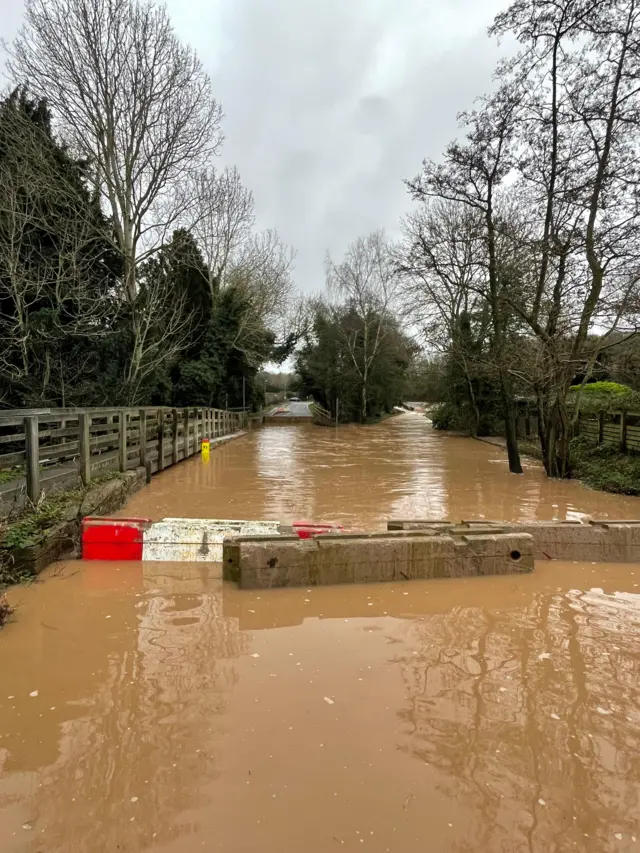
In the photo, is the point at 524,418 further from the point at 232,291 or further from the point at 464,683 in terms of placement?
the point at 464,683

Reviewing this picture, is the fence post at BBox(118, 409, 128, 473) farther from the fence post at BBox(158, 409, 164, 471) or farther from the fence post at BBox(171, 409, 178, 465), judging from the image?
the fence post at BBox(171, 409, 178, 465)

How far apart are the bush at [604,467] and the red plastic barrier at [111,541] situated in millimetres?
8437

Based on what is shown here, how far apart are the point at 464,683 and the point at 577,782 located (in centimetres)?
82

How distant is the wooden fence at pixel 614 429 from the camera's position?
11.6 metres

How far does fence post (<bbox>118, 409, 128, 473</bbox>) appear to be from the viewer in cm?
883

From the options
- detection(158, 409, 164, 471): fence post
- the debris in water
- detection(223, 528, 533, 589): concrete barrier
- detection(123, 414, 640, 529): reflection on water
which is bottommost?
detection(123, 414, 640, 529): reflection on water

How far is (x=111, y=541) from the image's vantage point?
5.24m

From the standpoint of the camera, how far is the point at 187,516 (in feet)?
24.3

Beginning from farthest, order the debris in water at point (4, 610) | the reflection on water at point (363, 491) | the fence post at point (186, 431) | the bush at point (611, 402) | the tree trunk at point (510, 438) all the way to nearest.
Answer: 1. the fence post at point (186, 431)
2. the tree trunk at point (510, 438)
3. the bush at point (611, 402)
4. the reflection on water at point (363, 491)
5. the debris in water at point (4, 610)

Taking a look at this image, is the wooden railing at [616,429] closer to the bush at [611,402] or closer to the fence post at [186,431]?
the bush at [611,402]

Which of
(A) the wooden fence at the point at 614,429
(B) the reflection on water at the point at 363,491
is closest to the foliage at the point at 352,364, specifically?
(B) the reflection on water at the point at 363,491

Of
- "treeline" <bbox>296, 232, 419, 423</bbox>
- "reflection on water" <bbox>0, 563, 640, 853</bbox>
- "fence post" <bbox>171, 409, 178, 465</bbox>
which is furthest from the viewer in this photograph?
"treeline" <bbox>296, 232, 419, 423</bbox>

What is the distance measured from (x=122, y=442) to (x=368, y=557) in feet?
19.2

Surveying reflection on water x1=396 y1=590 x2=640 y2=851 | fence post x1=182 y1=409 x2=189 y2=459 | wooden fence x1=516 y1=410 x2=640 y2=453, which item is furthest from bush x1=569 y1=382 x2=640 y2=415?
fence post x1=182 y1=409 x2=189 y2=459
